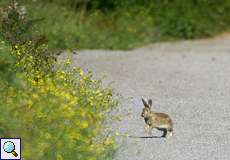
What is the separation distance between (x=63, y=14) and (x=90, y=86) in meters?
14.6

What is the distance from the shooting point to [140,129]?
12047 mm

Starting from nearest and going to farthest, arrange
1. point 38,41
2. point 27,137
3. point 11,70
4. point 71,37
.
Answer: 1. point 27,137
2. point 11,70
3. point 38,41
4. point 71,37

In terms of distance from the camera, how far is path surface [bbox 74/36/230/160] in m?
10.7

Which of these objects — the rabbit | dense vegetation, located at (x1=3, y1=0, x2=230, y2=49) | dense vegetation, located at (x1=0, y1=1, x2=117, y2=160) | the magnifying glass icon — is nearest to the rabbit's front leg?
the rabbit

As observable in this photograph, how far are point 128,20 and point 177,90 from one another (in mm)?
10492

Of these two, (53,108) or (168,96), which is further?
(168,96)

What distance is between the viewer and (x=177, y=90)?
55.0 feet

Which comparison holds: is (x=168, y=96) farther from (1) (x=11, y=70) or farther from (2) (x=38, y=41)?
(1) (x=11, y=70)

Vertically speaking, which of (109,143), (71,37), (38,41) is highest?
(71,37)

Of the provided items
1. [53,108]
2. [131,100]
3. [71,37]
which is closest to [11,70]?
[53,108]

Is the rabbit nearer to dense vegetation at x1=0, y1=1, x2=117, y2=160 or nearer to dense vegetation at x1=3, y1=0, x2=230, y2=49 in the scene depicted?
dense vegetation at x1=0, y1=1, x2=117, y2=160

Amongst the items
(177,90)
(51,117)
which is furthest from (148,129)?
(177,90)

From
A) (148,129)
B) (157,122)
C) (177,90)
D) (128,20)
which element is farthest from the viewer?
(128,20)

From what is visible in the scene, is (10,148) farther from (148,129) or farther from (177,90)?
(177,90)
